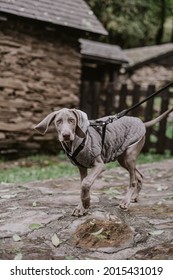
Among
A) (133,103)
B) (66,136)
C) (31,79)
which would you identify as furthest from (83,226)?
(133,103)

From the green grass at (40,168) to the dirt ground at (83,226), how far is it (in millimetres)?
1799

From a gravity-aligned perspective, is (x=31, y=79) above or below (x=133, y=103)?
above

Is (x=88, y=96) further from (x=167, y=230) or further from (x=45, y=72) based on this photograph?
(x=167, y=230)

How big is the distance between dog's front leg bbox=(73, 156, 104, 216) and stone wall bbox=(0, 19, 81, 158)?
19.1ft

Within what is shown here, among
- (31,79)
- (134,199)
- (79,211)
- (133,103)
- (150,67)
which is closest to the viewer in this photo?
(79,211)

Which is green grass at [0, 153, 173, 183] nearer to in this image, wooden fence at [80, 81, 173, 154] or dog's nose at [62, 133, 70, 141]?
wooden fence at [80, 81, 173, 154]

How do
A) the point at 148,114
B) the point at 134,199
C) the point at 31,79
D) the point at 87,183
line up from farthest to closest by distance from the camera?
the point at 148,114, the point at 31,79, the point at 134,199, the point at 87,183

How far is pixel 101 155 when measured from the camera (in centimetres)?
388

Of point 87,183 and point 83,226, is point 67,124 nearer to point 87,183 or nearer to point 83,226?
point 87,183

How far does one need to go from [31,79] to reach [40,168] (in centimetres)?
238

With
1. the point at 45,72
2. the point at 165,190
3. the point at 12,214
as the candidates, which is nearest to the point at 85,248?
the point at 12,214

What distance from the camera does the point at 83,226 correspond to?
3.70m

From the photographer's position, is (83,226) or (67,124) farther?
(83,226)

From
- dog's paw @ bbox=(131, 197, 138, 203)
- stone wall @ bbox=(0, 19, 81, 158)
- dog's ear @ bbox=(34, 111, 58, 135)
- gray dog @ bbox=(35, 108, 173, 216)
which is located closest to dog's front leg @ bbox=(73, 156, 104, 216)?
gray dog @ bbox=(35, 108, 173, 216)
